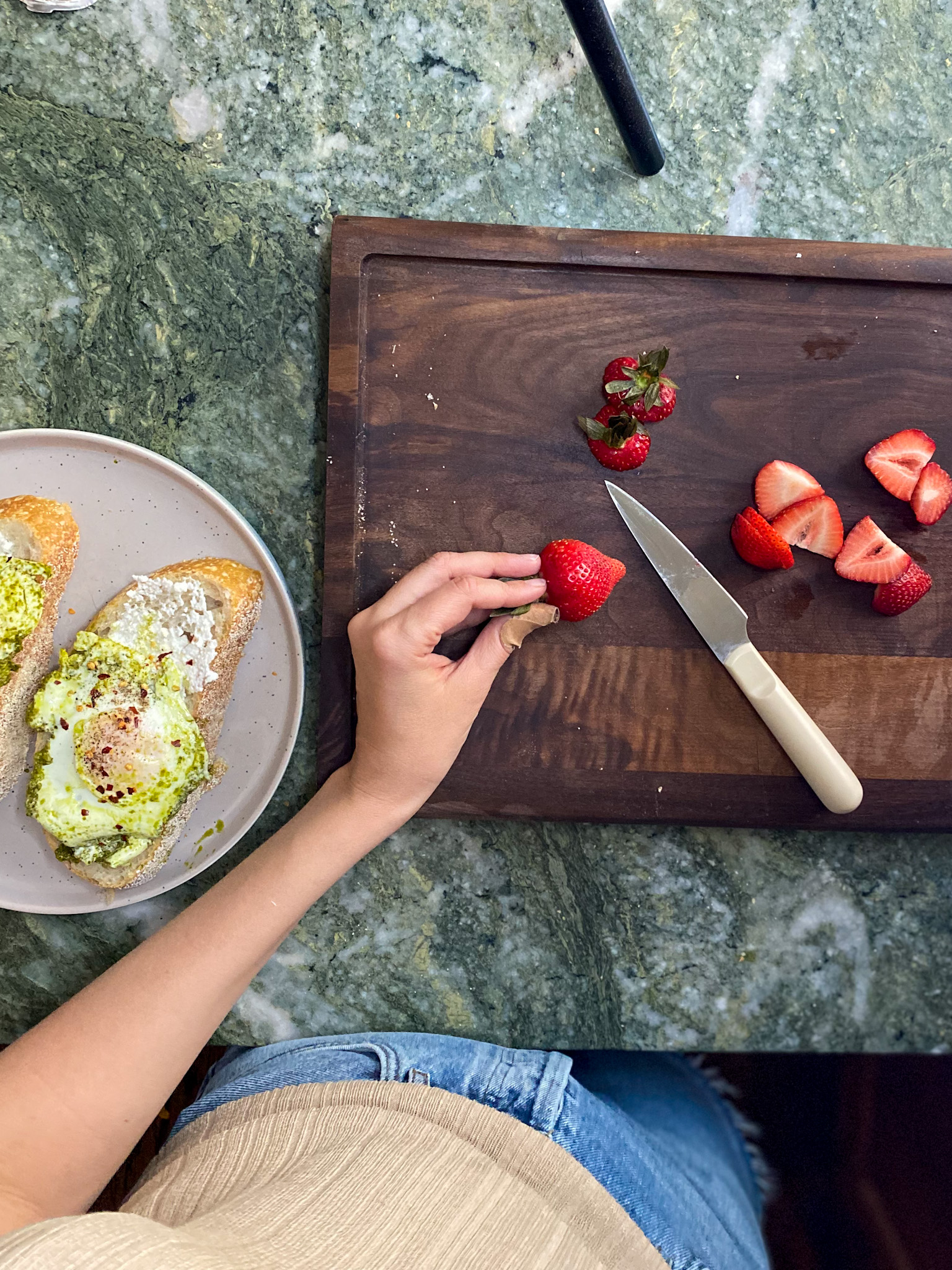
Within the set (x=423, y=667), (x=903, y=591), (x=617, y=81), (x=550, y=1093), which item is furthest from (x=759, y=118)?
(x=550, y=1093)

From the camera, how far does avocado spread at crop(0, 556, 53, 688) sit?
3.54ft

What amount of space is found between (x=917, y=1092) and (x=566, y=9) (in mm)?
1933

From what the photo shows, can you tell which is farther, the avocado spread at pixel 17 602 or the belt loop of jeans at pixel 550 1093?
the belt loop of jeans at pixel 550 1093

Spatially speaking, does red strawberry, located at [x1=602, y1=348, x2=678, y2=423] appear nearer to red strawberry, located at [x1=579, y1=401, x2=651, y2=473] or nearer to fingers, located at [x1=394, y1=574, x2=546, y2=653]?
red strawberry, located at [x1=579, y1=401, x2=651, y2=473]

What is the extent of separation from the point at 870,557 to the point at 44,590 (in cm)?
109

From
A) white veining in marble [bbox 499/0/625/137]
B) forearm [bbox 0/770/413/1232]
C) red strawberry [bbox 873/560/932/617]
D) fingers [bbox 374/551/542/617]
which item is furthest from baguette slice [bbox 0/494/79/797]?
red strawberry [bbox 873/560/932/617]

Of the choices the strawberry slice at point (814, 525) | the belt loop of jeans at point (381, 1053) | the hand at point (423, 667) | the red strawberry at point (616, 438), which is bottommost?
the belt loop of jeans at point (381, 1053)

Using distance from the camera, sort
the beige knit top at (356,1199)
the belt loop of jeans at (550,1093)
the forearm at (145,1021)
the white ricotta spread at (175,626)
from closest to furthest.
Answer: the beige knit top at (356,1199) → the forearm at (145,1021) → the white ricotta spread at (175,626) → the belt loop of jeans at (550,1093)

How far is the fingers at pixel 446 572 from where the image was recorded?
1117 millimetres

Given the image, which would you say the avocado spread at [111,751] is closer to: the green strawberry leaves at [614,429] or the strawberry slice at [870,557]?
the green strawberry leaves at [614,429]

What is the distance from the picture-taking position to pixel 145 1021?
42.5 inches

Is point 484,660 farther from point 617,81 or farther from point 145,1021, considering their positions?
point 617,81

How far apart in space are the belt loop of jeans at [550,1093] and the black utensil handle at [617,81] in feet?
4.20

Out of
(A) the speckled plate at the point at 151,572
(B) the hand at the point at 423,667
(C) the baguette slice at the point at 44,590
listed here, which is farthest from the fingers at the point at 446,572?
(C) the baguette slice at the point at 44,590
